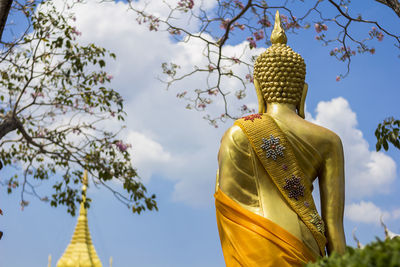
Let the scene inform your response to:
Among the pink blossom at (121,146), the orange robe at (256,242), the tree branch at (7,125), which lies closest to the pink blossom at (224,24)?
the pink blossom at (121,146)

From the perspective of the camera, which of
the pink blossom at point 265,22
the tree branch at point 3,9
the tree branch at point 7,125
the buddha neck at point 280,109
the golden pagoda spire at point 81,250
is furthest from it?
the golden pagoda spire at point 81,250

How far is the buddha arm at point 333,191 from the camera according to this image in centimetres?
389

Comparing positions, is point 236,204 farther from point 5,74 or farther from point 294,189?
point 5,74

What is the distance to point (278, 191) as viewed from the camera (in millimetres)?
3791

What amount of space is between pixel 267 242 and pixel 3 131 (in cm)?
600

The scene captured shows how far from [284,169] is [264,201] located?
31cm

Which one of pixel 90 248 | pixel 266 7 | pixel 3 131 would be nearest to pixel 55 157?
pixel 3 131

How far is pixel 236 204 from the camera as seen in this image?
12.3 ft

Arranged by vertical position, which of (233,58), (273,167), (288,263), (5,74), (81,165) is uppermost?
(5,74)

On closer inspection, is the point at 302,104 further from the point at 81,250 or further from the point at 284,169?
the point at 81,250

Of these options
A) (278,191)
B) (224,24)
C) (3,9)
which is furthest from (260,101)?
(224,24)

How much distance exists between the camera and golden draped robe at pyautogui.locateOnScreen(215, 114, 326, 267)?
355 centimetres

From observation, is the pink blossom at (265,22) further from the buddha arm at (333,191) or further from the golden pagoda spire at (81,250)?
the golden pagoda spire at (81,250)

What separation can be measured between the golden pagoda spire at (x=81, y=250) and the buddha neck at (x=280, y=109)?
12326mm
